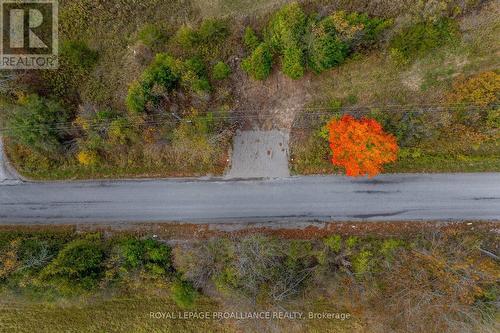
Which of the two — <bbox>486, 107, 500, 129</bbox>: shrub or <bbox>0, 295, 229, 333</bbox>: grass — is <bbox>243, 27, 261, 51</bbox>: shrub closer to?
<bbox>486, 107, 500, 129</bbox>: shrub

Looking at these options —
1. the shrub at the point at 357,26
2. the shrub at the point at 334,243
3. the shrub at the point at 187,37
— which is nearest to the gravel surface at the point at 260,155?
the shrub at the point at 334,243

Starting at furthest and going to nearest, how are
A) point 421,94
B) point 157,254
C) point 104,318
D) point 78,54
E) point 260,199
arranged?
point 104,318, point 260,199, point 78,54, point 421,94, point 157,254

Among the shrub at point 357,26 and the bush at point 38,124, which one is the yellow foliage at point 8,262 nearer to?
the bush at point 38,124

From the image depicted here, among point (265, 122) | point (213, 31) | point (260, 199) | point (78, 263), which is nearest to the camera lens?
point (78, 263)

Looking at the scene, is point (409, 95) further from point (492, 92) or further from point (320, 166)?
point (320, 166)

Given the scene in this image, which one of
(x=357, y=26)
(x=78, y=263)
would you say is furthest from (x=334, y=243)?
(x=78, y=263)

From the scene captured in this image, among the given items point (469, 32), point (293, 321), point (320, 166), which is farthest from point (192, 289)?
point (469, 32)

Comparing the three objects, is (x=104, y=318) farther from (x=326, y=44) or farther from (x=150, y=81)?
(x=326, y=44)
